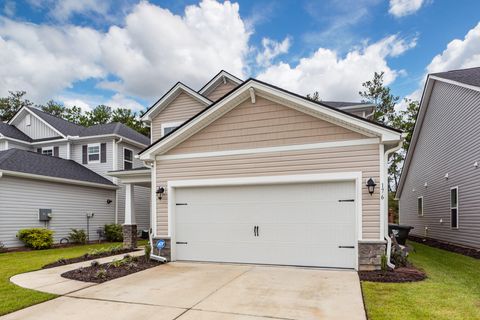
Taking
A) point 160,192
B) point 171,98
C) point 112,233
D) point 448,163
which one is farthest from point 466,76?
point 112,233

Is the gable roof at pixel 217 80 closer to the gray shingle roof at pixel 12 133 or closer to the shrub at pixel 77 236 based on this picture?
the shrub at pixel 77 236

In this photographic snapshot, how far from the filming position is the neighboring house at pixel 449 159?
10.5 m

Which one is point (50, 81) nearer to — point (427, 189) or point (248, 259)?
point (248, 259)

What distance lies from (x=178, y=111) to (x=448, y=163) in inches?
442

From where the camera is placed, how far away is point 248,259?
816 cm

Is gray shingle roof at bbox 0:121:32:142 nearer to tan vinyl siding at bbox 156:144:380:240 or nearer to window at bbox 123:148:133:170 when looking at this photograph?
window at bbox 123:148:133:170

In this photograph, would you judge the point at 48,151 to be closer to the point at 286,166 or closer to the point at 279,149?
the point at 279,149

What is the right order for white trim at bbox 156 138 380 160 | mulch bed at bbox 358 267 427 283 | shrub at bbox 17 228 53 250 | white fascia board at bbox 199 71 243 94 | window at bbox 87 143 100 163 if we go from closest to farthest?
mulch bed at bbox 358 267 427 283, white trim at bbox 156 138 380 160, shrub at bbox 17 228 53 250, white fascia board at bbox 199 71 243 94, window at bbox 87 143 100 163

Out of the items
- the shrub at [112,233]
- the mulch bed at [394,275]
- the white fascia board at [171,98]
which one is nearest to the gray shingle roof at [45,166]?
the shrub at [112,233]

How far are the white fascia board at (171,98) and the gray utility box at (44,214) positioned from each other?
5.68 meters

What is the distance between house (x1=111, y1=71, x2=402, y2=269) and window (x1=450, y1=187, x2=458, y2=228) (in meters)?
6.78

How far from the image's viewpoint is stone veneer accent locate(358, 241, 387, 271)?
22.8 ft

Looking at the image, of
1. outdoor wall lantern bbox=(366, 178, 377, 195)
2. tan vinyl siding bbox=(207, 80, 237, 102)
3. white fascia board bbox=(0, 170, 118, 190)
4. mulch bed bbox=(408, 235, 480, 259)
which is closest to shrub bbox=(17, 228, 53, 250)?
white fascia board bbox=(0, 170, 118, 190)

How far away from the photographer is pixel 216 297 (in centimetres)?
519
